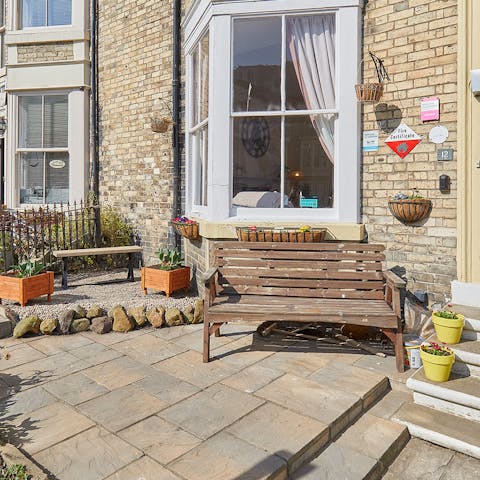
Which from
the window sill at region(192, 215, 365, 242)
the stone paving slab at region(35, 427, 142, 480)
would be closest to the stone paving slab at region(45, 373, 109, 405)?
the stone paving slab at region(35, 427, 142, 480)

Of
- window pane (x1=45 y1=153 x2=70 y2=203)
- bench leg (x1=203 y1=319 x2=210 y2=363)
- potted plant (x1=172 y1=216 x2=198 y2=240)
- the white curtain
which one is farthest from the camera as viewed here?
window pane (x1=45 y1=153 x2=70 y2=203)

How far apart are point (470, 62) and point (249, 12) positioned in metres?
2.38

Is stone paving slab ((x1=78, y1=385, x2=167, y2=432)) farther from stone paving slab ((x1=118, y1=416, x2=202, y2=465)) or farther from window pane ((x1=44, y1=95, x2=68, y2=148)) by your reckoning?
window pane ((x1=44, y1=95, x2=68, y2=148))

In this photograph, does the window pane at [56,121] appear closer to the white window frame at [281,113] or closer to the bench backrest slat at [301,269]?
the white window frame at [281,113]

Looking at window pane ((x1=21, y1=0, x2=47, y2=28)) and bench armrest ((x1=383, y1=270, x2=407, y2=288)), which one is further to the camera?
window pane ((x1=21, y1=0, x2=47, y2=28))

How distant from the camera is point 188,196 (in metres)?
6.20

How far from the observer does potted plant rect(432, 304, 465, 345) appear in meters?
3.35

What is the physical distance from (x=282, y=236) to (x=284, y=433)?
2301 millimetres

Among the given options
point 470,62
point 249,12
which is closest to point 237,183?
point 249,12

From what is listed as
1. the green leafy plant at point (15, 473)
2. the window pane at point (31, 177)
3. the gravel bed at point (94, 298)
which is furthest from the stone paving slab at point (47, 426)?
the window pane at point (31, 177)

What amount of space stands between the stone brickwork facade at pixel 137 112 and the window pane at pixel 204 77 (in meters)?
1.08

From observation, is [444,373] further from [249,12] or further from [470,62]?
[249,12]

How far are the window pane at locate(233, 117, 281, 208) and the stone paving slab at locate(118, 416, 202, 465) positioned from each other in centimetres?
293

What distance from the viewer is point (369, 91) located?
4344 mm
